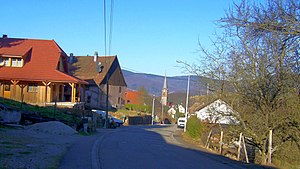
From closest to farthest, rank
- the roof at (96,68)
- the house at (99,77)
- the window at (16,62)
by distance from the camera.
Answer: the window at (16,62) < the house at (99,77) < the roof at (96,68)

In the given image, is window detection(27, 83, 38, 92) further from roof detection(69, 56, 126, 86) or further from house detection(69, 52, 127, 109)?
roof detection(69, 56, 126, 86)

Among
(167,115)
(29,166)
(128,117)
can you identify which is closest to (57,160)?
(29,166)

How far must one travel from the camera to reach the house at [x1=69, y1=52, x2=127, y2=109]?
65.1 meters

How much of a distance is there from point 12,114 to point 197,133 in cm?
1375

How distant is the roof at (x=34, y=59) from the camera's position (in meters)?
44.2

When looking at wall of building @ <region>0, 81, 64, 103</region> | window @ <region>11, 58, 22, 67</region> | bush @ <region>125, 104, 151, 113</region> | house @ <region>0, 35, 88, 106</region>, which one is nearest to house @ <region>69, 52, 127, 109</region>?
bush @ <region>125, 104, 151, 113</region>

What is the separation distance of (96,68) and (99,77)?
231 cm

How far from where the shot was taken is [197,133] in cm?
3180

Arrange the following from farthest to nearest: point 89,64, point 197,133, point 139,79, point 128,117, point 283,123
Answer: point 139,79, point 89,64, point 128,117, point 197,133, point 283,123

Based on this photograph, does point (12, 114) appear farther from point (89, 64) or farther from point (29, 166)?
point (89, 64)

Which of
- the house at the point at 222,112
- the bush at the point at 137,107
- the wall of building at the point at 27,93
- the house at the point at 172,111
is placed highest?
the wall of building at the point at 27,93

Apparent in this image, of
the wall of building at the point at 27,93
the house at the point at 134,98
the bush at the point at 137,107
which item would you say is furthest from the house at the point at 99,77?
the house at the point at 134,98

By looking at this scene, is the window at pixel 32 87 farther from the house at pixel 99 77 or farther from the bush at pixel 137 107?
the bush at pixel 137 107

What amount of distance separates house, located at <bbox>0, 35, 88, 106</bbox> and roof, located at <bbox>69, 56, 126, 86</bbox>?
1732cm
